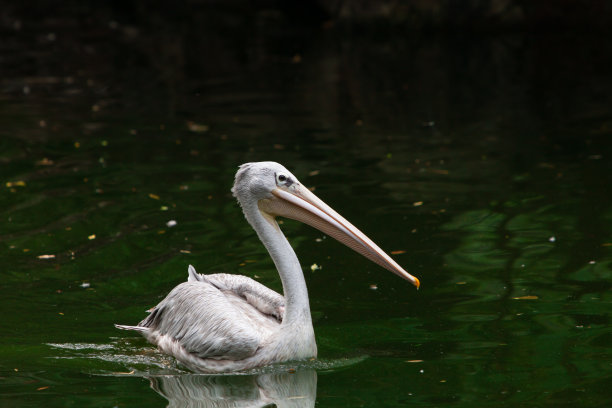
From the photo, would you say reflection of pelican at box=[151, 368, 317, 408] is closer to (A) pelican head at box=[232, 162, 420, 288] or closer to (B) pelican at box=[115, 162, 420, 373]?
(B) pelican at box=[115, 162, 420, 373]

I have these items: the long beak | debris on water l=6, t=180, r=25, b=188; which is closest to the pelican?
the long beak

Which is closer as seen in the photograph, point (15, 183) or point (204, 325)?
point (204, 325)

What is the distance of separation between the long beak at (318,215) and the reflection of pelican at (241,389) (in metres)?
0.74

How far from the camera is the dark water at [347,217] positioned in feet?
16.2

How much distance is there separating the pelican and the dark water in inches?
5.0

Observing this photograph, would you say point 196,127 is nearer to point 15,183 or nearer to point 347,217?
point 15,183

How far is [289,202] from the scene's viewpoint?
16.9 feet

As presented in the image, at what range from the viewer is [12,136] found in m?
10.8

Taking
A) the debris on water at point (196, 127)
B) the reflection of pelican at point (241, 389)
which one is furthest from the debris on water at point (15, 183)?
the reflection of pelican at point (241, 389)

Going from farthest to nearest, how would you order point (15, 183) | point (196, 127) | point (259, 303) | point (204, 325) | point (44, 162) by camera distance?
point (196, 127)
point (44, 162)
point (15, 183)
point (259, 303)
point (204, 325)

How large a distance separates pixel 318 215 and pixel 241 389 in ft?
3.48

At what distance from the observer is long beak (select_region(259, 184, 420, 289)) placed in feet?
16.7

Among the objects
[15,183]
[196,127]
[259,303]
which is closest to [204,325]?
[259,303]

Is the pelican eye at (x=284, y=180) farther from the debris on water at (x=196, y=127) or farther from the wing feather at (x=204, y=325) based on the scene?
the debris on water at (x=196, y=127)
